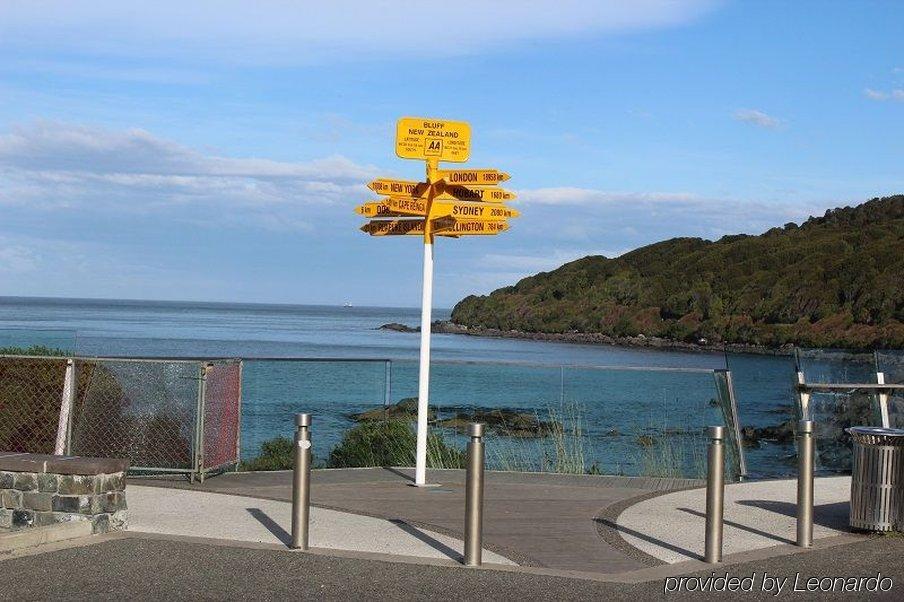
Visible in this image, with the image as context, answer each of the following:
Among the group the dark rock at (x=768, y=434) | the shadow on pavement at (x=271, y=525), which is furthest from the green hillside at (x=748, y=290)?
the shadow on pavement at (x=271, y=525)

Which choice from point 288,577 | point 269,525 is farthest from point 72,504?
point 288,577

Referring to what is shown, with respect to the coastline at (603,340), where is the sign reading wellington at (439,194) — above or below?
above

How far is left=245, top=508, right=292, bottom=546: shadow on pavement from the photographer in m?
10.1

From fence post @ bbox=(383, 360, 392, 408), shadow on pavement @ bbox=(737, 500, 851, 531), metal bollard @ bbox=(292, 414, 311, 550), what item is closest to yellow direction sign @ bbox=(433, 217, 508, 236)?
fence post @ bbox=(383, 360, 392, 408)

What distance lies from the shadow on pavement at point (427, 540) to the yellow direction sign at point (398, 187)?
4.10m

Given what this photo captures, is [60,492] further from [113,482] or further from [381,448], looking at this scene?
[381,448]

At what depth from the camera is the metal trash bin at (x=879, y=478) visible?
420 inches

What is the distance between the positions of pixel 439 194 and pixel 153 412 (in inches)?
155

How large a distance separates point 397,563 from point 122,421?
18.6ft

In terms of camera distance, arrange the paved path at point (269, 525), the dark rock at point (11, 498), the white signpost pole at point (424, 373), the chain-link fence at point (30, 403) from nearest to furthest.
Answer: the paved path at point (269, 525), the dark rock at point (11, 498), the white signpost pole at point (424, 373), the chain-link fence at point (30, 403)

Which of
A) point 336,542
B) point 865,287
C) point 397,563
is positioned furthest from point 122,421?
point 865,287

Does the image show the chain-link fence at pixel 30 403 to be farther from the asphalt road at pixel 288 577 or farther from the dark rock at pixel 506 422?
the asphalt road at pixel 288 577

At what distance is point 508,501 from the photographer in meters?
12.6

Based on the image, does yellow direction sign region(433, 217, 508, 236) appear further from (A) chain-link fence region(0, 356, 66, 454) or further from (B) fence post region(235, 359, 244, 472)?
(A) chain-link fence region(0, 356, 66, 454)
